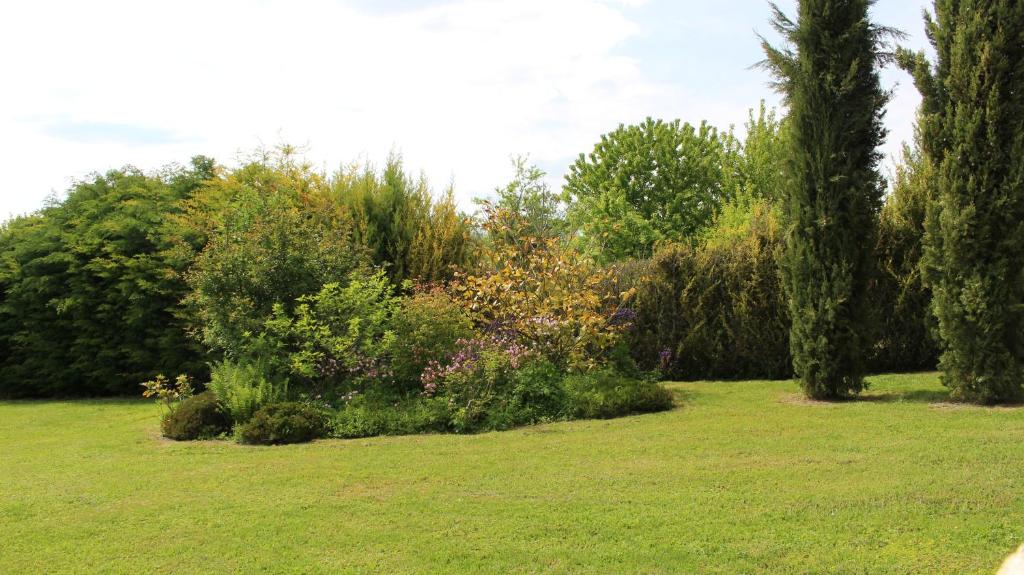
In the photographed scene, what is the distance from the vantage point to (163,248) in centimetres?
1445

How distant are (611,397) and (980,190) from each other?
494 cm

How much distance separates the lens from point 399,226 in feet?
46.5

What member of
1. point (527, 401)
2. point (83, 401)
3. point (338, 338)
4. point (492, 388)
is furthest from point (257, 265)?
point (83, 401)

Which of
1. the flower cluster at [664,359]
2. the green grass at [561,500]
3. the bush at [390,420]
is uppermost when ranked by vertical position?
the flower cluster at [664,359]

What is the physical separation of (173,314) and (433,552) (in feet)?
36.0

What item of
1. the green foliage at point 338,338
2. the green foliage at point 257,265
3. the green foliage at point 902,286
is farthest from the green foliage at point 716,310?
the green foliage at point 257,265

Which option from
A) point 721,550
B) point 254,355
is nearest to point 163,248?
point 254,355

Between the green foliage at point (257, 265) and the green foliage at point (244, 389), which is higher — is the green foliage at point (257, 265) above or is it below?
above

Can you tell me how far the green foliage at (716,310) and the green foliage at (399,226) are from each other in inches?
141

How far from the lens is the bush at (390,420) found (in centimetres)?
914

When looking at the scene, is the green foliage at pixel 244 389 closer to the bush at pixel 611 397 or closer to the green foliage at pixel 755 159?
the bush at pixel 611 397

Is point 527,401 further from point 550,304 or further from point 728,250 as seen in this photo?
point 728,250

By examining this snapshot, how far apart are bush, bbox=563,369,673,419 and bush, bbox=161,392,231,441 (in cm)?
438

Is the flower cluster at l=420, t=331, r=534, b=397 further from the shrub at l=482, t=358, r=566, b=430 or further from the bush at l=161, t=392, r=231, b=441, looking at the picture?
the bush at l=161, t=392, r=231, b=441
